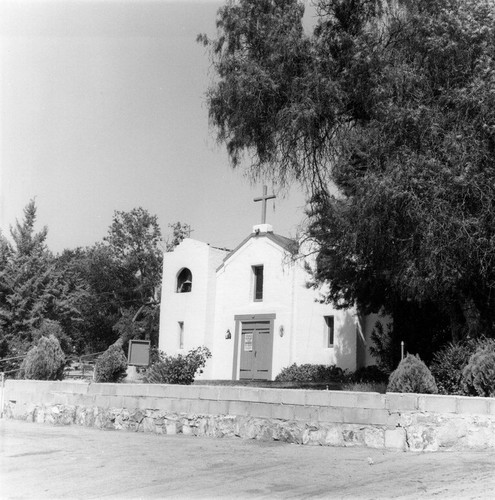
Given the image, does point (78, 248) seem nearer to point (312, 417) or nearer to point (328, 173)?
point (328, 173)

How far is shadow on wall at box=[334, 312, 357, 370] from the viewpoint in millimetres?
23188

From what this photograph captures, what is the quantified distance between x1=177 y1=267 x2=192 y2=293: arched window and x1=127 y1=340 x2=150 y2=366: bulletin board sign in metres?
12.6

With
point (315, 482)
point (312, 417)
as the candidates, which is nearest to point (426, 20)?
point (312, 417)

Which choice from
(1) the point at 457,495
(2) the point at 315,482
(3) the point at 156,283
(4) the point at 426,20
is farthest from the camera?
(3) the point at 156,283

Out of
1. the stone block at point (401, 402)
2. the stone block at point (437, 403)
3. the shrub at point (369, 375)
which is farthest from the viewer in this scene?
the shrub at point (369, 375)

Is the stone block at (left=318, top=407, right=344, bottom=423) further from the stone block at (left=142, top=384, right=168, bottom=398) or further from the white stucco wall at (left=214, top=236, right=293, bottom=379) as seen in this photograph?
the white stucco wall at (left=214, top=236, right=293, bottom=379)

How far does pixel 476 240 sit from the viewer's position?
12.7 metres

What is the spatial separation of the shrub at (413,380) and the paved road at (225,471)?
1300 mm

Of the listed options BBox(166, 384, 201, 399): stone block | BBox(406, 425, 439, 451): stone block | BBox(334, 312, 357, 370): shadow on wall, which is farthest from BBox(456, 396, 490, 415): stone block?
BBox(334, 312, 357, 370): shadow on wall

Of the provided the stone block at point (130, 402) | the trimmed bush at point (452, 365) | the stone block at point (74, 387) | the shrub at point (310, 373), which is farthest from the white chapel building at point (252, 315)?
the stone block at point (130, 402)

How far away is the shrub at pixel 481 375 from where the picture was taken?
10641mm

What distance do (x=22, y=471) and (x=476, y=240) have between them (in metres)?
8.83

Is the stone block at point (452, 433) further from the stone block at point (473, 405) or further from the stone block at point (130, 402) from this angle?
the stone block at point (130, 402)

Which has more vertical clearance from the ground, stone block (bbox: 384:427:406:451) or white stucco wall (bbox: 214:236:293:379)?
white stucco wall (bbox: 214:236:293:379)
